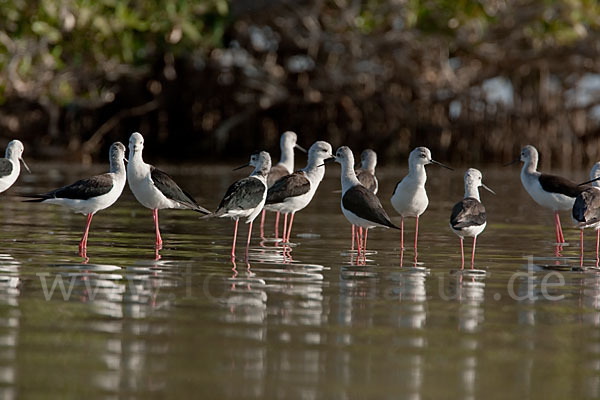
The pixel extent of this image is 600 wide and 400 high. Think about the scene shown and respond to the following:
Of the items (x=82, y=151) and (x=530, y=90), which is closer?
(x=82, y=151)

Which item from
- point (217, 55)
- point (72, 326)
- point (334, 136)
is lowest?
point (72, 326)

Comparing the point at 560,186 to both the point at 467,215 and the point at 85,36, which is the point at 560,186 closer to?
the point at 467,215

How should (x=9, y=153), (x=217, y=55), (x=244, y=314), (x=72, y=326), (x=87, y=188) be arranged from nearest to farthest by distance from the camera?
(x=72, y=326)
(x=244, y=314)
(x=87, y=188)
(x=9, y=153)
(x=217, y=55)

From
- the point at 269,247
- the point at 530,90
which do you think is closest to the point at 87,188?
the point at 269,247

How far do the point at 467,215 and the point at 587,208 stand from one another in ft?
4.57

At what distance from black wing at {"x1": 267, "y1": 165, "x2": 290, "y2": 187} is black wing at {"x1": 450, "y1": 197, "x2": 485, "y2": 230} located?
332 cm

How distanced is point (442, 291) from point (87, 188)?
387 centimetres

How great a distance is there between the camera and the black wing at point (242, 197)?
1077 cm

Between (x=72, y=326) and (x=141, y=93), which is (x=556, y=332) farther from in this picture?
(x=141, y=93)

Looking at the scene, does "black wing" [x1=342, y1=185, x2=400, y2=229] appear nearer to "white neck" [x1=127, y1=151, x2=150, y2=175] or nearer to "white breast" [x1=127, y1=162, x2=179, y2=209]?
"white breast" [x1=127, y1=162, x2=179, y2=209]

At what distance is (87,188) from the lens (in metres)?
10.8

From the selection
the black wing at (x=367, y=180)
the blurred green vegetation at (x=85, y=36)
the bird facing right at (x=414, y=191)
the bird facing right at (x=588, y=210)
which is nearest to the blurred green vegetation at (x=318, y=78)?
the blurred green vegetation at (x=85, y=36)

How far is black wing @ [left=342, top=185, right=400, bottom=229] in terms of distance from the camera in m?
10.5

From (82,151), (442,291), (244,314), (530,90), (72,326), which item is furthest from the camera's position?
(530,90)
